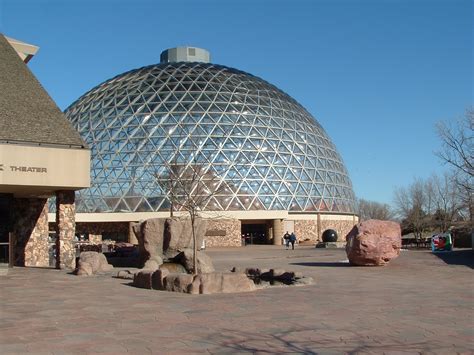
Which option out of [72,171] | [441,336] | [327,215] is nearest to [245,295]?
[441,336]

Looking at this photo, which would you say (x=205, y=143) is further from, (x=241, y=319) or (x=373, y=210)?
(x=373, y=210)

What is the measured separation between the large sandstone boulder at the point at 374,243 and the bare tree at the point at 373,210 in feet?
236

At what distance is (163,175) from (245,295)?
3662 centimetres

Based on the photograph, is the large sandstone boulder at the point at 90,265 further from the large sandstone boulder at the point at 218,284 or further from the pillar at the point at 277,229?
the pillar at the point at 277,229

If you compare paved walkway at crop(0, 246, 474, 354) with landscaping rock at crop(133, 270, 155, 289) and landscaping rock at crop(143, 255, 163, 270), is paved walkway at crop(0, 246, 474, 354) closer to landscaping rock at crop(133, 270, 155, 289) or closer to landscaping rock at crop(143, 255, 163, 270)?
landscaping rock at crop(133, 270, 155, 289)

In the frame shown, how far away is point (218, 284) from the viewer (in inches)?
553

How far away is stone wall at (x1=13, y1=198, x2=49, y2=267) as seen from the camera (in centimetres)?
2492

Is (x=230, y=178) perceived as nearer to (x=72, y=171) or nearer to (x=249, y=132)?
(x=249, y=132)

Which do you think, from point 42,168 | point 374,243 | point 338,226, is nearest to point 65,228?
point 42,168

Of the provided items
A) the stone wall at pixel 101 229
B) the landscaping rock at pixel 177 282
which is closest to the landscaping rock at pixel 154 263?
the landscaping rock at pixel 177 282

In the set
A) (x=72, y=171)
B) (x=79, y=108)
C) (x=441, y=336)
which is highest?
(x=79, y=108)

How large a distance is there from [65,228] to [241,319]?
45.8 feet

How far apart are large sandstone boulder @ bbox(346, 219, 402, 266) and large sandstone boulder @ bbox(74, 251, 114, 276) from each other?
31.9ft

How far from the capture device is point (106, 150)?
54.4 metres
